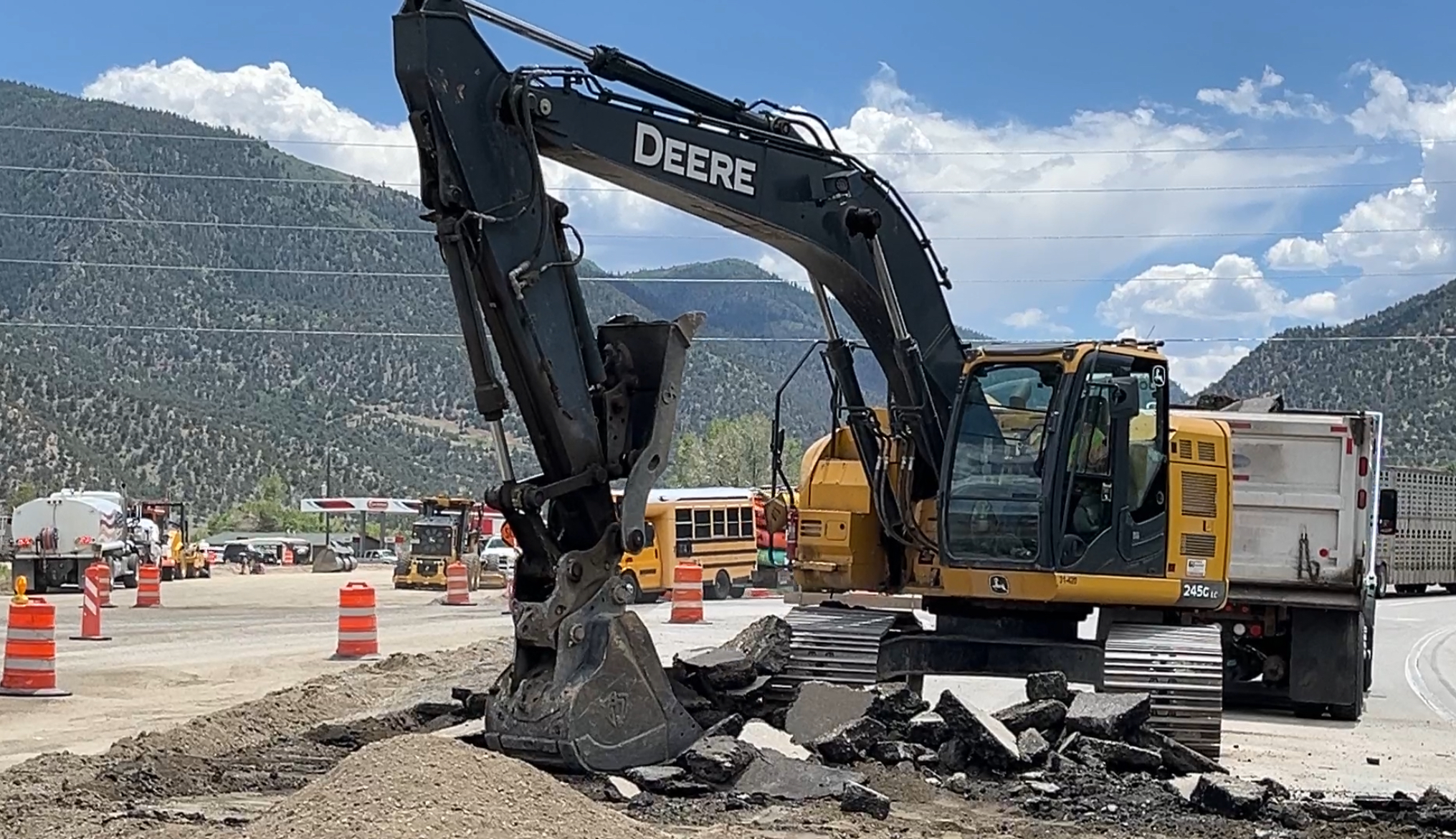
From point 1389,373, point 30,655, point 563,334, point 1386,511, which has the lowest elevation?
point 30,655

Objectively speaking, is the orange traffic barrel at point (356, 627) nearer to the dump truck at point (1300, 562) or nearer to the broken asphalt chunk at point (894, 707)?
the dump truck at point (1300, 562)

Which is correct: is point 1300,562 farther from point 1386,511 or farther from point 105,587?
point 105,587

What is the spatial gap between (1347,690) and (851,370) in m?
6.17

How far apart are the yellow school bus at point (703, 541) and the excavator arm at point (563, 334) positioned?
24749 millimetres

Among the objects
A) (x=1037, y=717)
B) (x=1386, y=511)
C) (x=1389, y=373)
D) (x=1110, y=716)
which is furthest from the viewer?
(x=1389, y=373)

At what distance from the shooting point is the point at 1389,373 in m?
104

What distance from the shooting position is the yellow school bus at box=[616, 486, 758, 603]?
1476 inches

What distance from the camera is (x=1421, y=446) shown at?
96.8 metres

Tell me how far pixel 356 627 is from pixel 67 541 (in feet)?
81.3

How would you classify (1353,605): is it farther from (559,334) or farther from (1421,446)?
(1421,446)

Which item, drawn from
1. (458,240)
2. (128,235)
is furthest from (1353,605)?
(128,235)

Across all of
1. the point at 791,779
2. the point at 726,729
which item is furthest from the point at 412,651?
the point at 791,779

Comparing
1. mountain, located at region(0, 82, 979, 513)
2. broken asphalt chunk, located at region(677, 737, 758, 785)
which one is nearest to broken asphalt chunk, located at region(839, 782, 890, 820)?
Result: broken asphalt chunk, located at region(677, 737, 758, 785)

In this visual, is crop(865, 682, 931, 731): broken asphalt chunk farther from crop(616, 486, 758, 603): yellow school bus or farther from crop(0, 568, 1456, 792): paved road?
crop(616, 486, 758, 603): yellow school bus
